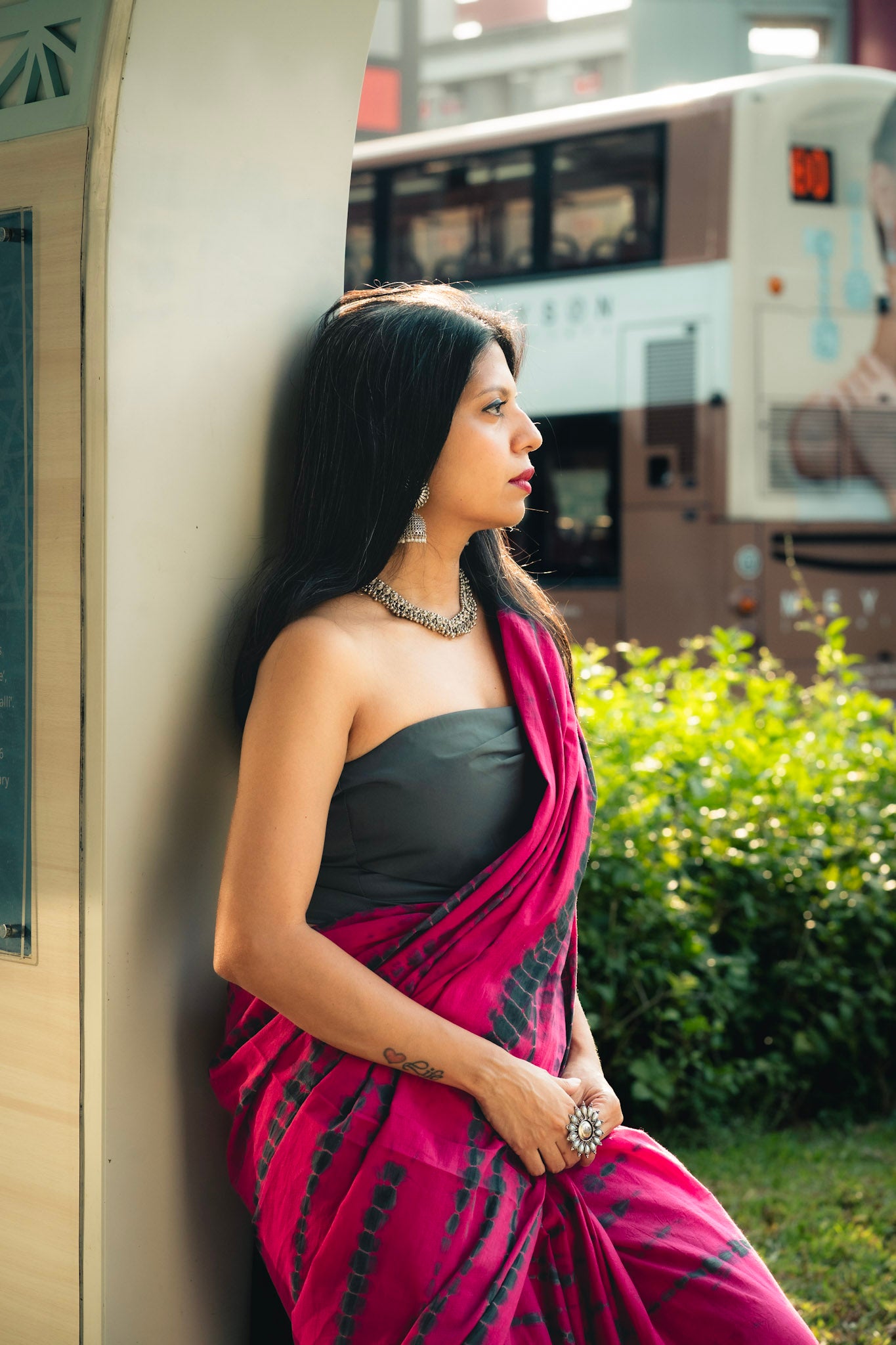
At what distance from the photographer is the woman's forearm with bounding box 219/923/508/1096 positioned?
61.5 inches

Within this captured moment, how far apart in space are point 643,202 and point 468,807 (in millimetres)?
6806

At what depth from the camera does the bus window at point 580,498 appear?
822 cm

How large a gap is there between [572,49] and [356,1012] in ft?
55.9

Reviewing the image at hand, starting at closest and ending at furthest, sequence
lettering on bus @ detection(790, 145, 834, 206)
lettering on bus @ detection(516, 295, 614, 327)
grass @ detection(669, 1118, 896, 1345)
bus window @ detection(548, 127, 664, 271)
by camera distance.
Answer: grass @ detection(669, 1118, 896, 1345)
lettering on bus @ detection(790, 145, 834, 206)
bus window @ detection(548, 127, 664, 271)
lettering on bus @ detection(516, 295, 614, 327)

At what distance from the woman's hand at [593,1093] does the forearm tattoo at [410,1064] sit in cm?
20

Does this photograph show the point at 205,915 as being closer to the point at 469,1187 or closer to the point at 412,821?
the point at 412,821

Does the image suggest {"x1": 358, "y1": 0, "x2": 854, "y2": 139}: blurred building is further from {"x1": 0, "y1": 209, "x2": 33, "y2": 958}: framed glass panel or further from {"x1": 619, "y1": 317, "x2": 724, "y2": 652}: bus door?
{"x1": 0, "y1": 209, "x2": 33, "y2": 958}: framed glass panel

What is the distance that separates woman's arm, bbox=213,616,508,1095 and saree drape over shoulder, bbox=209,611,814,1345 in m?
0.04

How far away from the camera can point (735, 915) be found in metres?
3.62

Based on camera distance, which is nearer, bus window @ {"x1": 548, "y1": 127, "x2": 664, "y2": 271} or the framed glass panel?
the framed glass panel

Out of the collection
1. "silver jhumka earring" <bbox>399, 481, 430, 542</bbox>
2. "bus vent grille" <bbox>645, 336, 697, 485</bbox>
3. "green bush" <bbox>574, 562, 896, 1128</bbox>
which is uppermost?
"bus vent grille" <bbox>645, 336, 697, 485</bbox>

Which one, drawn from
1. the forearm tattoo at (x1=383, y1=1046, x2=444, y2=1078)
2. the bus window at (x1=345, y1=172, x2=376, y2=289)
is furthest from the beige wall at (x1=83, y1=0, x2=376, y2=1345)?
the bus window at (x1=345, y1=172, x2=376, y2=289)

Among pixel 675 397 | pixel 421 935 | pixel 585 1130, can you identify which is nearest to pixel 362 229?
pixel 675 397

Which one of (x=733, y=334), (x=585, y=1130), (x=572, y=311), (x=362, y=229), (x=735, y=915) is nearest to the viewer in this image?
(x=585, y=1130)
